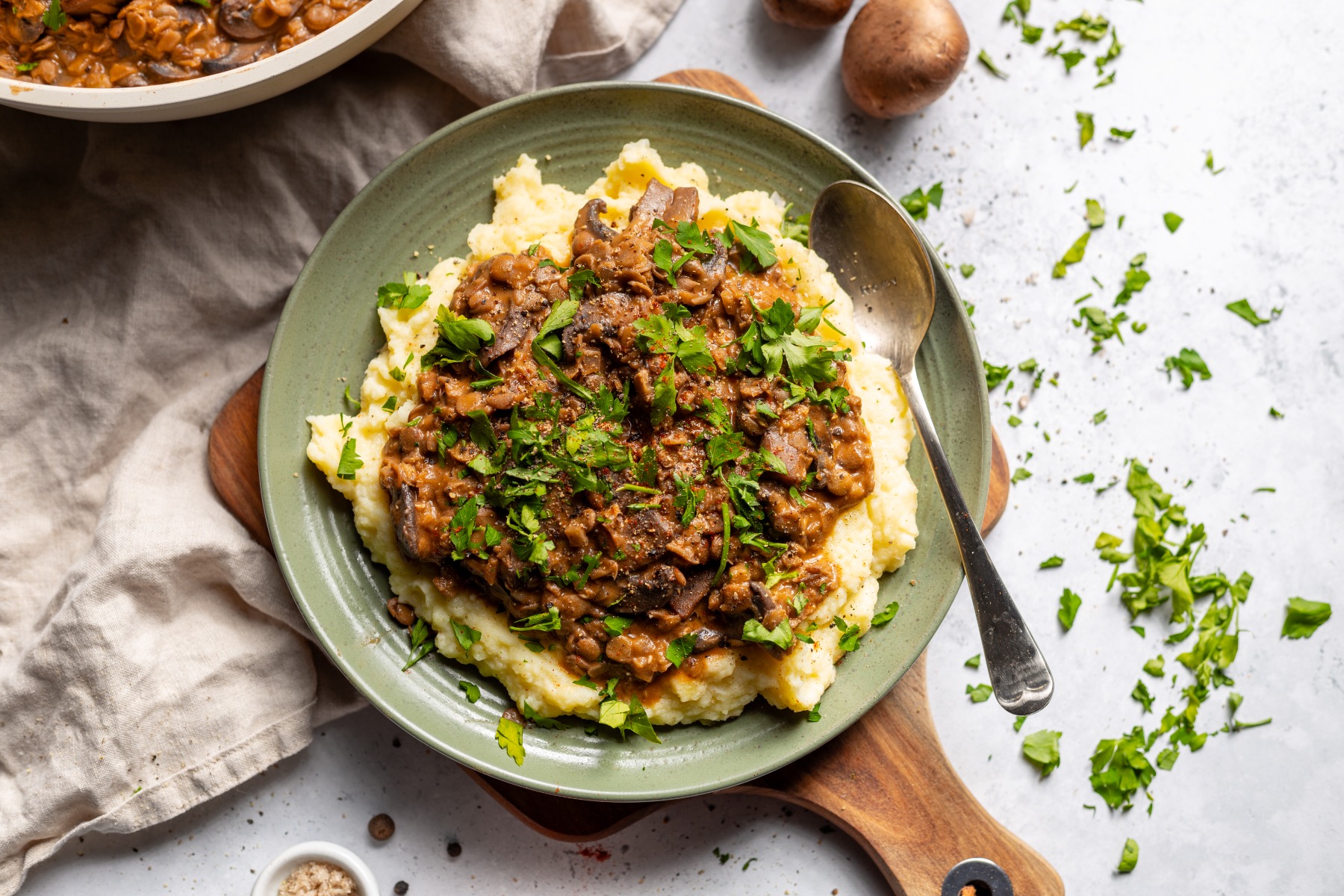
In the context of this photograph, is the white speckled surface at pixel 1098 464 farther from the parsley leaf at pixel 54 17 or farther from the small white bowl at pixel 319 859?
the parsley leaf at pixel 54 17

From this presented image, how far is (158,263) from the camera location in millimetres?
5797

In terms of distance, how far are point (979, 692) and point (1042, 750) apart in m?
0.56

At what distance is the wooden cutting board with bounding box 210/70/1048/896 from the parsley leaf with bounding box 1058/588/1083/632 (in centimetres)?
120

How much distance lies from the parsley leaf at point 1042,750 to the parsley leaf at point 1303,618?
5.65ft

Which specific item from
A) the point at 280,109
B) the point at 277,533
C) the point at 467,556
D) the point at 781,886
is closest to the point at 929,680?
the point at 781,886

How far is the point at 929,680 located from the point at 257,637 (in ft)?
13.6

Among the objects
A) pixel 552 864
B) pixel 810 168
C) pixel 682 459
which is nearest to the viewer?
pixel 682 459

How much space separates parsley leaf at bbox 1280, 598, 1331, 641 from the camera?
6.34m

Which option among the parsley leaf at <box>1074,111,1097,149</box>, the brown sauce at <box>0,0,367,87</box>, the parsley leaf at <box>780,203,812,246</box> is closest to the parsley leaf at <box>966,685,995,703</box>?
the parsley leaf at <box>780,203,812,246</box>

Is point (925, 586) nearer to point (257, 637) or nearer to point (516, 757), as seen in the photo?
point (516, 757)

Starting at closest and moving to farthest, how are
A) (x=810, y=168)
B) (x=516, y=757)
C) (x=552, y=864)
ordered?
(x=516, y=757), (x=810, y=168), (x=552, y=864)

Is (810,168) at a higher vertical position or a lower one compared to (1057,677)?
higher

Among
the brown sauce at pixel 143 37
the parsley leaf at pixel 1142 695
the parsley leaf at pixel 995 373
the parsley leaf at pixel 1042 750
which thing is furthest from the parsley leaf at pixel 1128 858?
the brown sauce at pixel 143 37

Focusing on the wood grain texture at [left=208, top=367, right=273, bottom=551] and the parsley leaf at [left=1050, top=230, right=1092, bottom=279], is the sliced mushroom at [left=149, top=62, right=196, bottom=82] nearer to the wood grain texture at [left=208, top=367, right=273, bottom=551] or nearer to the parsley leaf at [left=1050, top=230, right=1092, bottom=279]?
the wood grain texture at [left=208, top=367, right=273, bottom=551]
